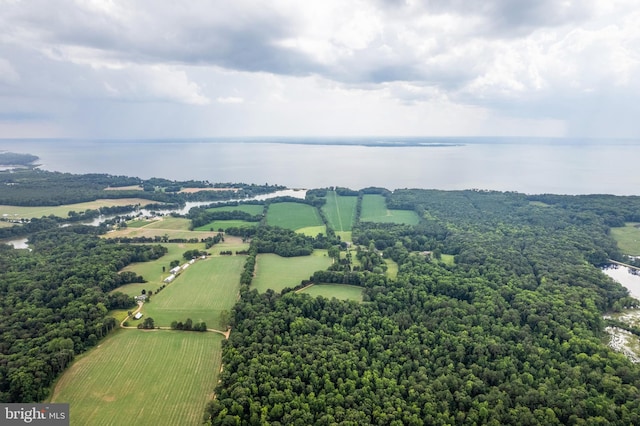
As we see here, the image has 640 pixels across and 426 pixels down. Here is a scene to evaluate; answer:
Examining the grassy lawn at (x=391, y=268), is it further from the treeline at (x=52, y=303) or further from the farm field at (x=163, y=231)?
the farm field at (x=163, y=231)

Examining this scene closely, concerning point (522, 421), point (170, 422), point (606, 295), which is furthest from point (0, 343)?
point (606, 295)

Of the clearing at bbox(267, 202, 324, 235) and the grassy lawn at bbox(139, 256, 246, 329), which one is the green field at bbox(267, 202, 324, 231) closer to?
the clearing at bbox(267, 202, 324, 235)

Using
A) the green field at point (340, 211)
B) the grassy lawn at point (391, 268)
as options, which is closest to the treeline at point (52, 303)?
the grassy lawn at point (391, 268)

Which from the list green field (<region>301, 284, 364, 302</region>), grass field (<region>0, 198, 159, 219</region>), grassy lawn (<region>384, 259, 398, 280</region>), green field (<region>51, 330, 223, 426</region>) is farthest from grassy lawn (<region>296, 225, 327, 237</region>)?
grass field (<region>0, 198, 159, 219</region>)

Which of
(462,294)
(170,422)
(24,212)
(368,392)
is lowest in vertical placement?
(170,422)

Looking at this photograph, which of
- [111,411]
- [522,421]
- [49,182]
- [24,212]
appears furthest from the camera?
[49,182]

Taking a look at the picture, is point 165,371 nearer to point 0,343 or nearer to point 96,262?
point 0,343
